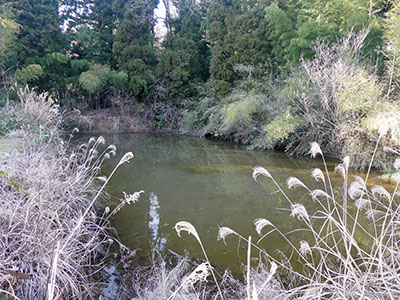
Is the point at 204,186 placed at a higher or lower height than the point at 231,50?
lower

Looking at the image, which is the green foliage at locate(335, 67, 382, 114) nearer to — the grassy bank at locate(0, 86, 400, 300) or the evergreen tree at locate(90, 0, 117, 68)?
the grassy bank at locate(0, 86, 400, 300)

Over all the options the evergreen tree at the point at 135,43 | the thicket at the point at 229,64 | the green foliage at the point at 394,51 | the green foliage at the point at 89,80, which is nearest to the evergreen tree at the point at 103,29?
the thicket at the point at 229,64

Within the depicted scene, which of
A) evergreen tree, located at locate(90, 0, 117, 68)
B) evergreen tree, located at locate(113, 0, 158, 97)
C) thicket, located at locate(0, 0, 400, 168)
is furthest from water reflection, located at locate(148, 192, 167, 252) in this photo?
evergreen tree, located at locate(90, 0, 117, 68)

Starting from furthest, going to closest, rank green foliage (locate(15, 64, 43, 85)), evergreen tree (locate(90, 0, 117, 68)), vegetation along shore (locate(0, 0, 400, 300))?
evergreen tree (locate(90, 0, 117, 68)), green foliage (locate(15, 64, 43, 85)), vegetation along shore (locate(0, 0, 400, 300))

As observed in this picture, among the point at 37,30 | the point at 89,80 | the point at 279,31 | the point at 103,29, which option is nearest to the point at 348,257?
the point at 279,31

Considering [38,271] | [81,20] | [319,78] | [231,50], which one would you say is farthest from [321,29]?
[81,20]

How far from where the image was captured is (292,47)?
437 inches

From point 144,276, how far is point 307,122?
806cm

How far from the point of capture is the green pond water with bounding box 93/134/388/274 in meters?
3.96

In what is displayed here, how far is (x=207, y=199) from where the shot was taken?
5.80m

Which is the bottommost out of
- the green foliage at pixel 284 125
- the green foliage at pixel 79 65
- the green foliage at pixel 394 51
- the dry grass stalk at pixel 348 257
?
the green foliage at pixel 284 125

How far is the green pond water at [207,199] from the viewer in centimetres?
396

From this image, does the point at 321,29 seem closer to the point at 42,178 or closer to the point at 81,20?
the point at 42,178

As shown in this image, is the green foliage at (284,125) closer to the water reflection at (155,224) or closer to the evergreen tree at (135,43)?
the water reflection at (155,224)
